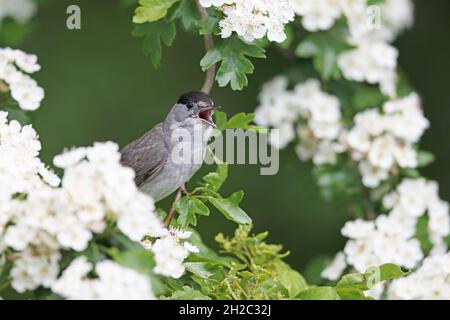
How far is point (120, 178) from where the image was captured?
1825 mm

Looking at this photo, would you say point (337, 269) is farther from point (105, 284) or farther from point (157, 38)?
point (105, 284)

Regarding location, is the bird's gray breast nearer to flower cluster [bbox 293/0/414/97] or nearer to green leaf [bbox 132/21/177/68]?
green leaf [bbox 132/21/177/68]

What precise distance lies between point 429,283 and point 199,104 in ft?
2.86

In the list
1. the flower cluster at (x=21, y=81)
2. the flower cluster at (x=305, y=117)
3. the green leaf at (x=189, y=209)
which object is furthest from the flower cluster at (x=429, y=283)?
the flower cluster at (x=21, y=81)

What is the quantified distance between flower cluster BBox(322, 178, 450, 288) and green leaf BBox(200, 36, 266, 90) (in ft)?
2.74

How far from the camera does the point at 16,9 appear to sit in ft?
13.5

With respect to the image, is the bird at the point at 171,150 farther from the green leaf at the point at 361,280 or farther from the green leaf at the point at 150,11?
the green leaf at the point at 361,280

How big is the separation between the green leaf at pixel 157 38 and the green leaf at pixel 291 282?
0.82m

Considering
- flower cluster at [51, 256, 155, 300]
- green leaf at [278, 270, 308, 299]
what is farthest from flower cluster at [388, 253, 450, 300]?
flower cluster at [51, 256, 155, 300]

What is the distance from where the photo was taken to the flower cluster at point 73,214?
5.94ft

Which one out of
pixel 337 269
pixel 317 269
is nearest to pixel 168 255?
pixel 337 269

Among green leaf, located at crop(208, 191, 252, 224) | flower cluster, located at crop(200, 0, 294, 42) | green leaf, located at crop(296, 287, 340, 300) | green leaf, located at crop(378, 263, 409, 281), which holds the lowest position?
green leaf, located at crop(296, 287, 340, 300)

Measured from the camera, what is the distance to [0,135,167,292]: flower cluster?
5.94ft
